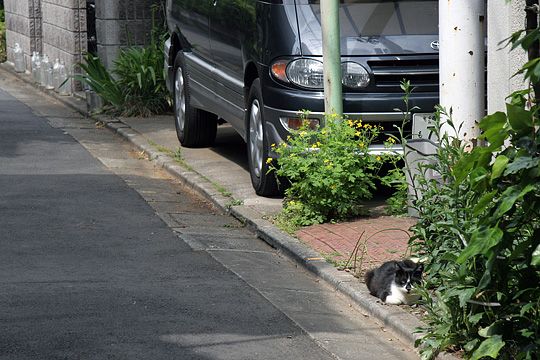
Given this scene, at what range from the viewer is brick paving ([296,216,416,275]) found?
828 centimetres

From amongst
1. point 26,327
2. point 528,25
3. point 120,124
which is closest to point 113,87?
point 120,124

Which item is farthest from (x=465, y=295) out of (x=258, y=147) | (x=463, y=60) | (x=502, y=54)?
(x=258, y=147)

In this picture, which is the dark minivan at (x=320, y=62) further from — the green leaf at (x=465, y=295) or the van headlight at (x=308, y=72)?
the green leaf at (x=465, y=295)

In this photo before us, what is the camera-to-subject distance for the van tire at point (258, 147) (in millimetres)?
10362

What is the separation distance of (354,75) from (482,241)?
16.4 ft

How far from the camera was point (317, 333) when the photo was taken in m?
6.86

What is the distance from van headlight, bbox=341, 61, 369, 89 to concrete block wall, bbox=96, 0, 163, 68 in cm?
734

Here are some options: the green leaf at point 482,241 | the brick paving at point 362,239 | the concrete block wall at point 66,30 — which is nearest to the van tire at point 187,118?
the brick paving at point 362,239

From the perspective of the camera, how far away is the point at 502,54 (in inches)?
292

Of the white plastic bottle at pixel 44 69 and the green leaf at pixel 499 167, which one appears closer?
the green leaf at pixel 499 167

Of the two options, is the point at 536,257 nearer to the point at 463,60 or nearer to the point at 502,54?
the point at 502,54

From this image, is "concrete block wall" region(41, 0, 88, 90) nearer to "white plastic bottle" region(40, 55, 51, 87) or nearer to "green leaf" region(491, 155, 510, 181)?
"white plastic bottle" region(40, 55, 51, 87)

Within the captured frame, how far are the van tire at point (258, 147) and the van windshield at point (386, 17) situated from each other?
3.04 ft

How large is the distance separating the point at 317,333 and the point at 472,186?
5.82 ft
